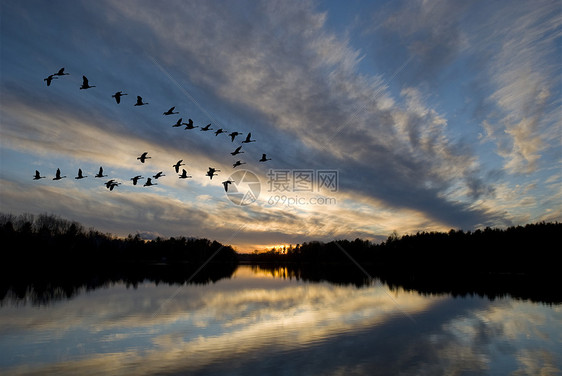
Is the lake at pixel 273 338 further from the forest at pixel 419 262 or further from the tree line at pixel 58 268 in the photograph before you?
the forest at pixel 419 262

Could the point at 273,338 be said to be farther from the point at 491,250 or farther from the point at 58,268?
the point at 491,250

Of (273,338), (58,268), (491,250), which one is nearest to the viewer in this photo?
(273,338)

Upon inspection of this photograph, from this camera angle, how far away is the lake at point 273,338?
19.3m

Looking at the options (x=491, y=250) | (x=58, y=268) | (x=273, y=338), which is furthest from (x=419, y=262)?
(x=273, y=338)

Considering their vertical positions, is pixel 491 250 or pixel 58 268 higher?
pixel 491 250

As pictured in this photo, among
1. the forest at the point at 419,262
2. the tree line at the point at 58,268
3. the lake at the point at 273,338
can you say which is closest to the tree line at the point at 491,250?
the forest at the point at 419,262

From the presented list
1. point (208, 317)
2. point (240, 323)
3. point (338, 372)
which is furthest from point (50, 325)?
point (338, 372)

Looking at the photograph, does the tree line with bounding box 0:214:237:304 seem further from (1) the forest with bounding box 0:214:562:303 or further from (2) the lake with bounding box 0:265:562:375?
(2) the lake with bounding box 0:265:562:375

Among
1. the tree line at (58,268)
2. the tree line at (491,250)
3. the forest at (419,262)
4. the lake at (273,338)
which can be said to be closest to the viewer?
the lake at (273,338)

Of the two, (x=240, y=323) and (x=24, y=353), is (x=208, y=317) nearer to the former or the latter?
(x=240, y=323)

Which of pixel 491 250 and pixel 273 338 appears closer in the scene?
pixel 273 338

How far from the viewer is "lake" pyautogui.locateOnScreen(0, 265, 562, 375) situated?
63.5 feet

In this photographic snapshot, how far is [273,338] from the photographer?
25484mm

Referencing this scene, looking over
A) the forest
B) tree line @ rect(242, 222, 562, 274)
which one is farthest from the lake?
tree line @ rect(242, 222, 562, 274)
